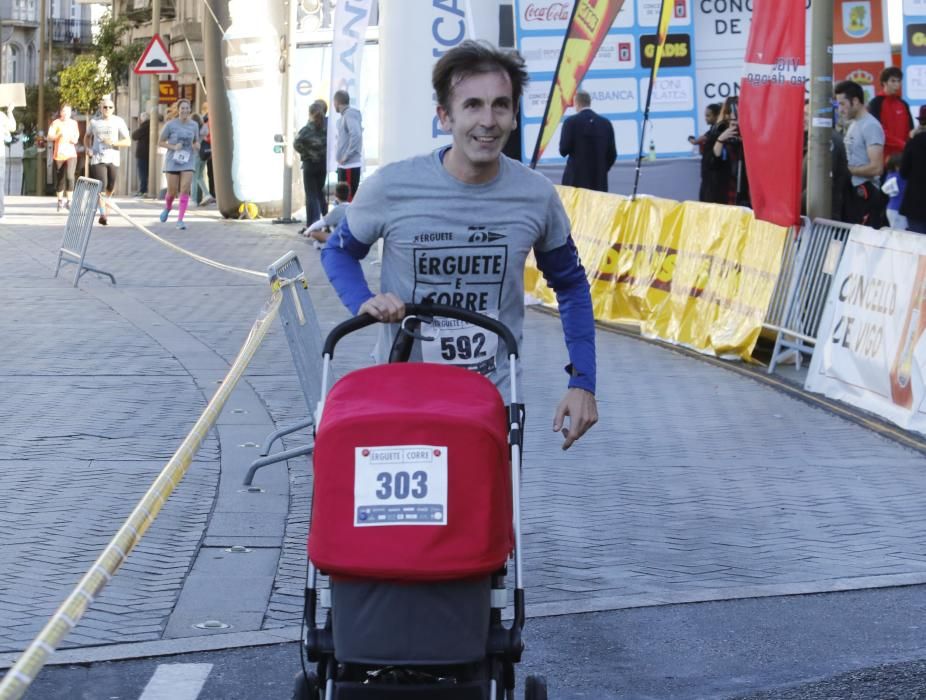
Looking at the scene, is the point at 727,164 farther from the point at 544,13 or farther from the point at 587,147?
the point at 544,13

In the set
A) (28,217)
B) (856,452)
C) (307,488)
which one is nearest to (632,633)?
(307,488)

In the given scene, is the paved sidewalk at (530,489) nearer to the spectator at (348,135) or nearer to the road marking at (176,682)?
the road marking at (176,682)

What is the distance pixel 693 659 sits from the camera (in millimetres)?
5500

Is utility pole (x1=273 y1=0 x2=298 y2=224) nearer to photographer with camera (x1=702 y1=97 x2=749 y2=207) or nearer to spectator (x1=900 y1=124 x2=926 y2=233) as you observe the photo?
photographer with camera (x1=702 y1=97 x2=749 y2=207)

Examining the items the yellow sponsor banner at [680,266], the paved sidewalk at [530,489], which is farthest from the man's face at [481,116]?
the yellow sponsor banner at [680,266]

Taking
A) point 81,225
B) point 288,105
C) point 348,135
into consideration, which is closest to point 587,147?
point 348,135

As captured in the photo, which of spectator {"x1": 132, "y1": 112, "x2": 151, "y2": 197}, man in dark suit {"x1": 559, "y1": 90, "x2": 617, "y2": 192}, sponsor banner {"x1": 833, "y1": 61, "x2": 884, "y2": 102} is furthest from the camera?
spectator {"x1": 132, "y1": 112, "x2": 151, "y2": 197}

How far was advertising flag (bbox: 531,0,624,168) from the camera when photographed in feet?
53.5

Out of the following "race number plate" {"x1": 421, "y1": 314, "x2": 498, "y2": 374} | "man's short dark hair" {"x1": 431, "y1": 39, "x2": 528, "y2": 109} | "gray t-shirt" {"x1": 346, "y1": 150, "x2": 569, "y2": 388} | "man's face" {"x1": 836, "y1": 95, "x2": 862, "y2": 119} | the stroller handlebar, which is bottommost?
"race number plate" {"x1": 421, "y1": 314, "x2": 498, "y2": 374}

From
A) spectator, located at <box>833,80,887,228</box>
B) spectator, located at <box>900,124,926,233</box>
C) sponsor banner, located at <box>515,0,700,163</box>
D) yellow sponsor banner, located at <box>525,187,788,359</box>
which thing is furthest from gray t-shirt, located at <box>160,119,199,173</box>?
spectator, located at <box>900,124,926,233</box>

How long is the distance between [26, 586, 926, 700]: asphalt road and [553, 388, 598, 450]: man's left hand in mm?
988

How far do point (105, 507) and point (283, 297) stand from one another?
47.7 inches

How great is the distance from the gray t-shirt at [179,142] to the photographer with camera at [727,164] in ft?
28.8

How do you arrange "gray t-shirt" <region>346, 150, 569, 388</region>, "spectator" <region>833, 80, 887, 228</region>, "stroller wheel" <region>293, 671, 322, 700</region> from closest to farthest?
1. "stroller wheel" <region>293, 671, 322, 700</region>
2. "gray t-shirt" <region>346, 150, 569, 388</region>
3. "spectator" <region>833, 80, 887, 228</region>
